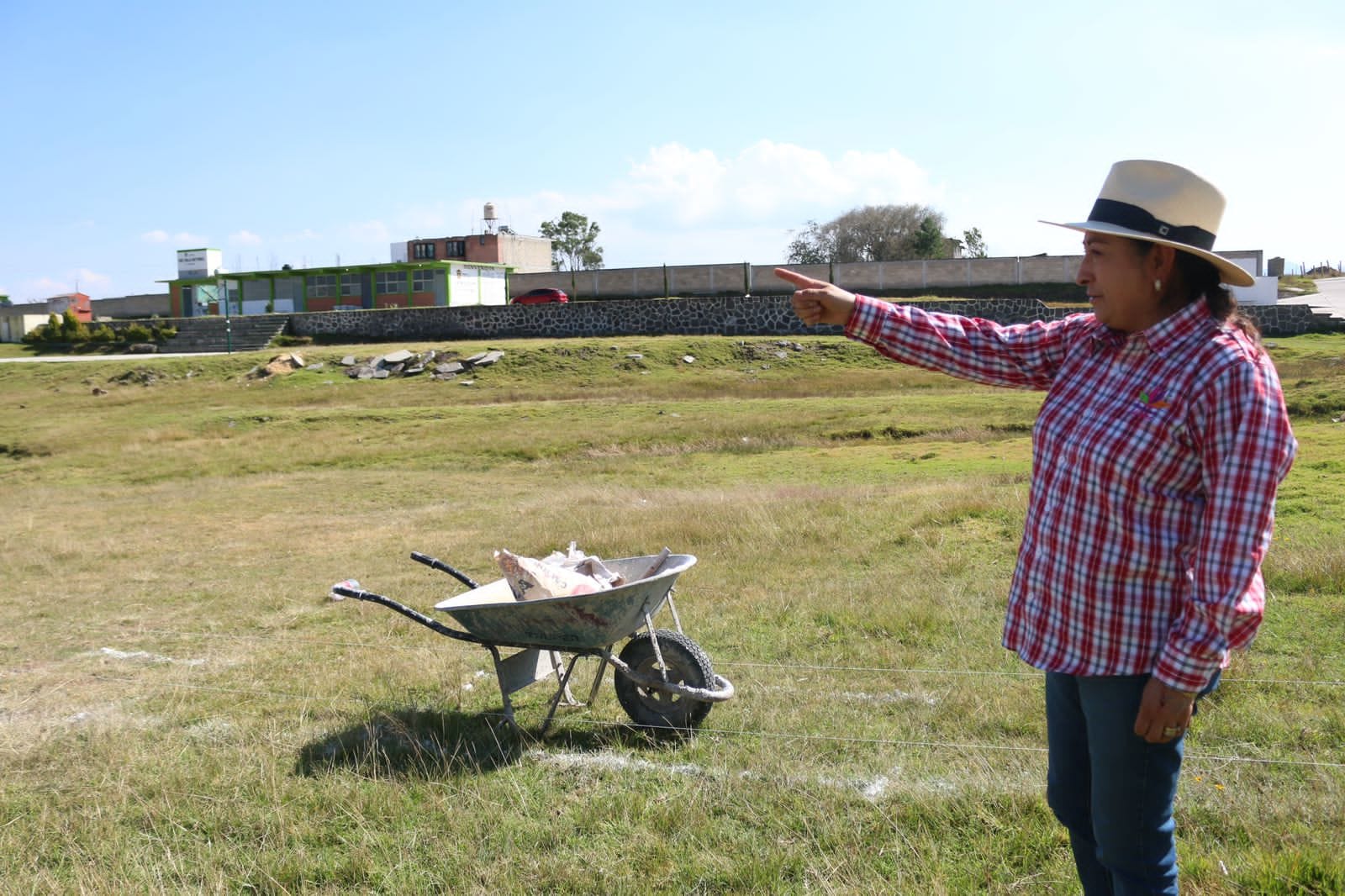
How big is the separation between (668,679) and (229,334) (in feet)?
124

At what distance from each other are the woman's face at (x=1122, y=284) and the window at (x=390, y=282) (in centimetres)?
5019

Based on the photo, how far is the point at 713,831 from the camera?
371 cm

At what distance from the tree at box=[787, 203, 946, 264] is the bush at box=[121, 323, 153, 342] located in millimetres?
38796

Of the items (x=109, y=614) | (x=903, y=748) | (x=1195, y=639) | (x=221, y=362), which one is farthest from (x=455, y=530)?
(x=221, y=362)

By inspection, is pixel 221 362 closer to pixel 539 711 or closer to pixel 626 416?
pixel 626 416

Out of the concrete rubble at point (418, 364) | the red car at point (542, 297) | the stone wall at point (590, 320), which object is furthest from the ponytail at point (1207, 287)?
the red car at point (542, 297)

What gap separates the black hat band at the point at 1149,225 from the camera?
2.40m

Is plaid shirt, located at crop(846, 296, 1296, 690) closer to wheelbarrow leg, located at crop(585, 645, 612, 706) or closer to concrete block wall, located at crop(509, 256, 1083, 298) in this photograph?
wheelbarrow leg, located at crop(585, 645, 612, 706)

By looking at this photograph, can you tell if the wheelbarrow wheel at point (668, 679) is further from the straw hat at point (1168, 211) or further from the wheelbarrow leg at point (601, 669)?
the straw hat at point (1168, 211)

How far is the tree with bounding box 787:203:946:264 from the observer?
69.0m

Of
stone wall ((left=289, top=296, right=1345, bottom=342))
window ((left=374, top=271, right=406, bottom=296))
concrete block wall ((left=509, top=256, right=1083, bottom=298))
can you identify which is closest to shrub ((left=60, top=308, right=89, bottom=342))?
stone wall ((left=289, top=296, right=1345, bottom=342))

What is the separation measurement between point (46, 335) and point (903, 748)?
46117 mm

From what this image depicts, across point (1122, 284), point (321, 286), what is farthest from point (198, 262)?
point (1122, 284)

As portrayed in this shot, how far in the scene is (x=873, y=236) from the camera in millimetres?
71500
